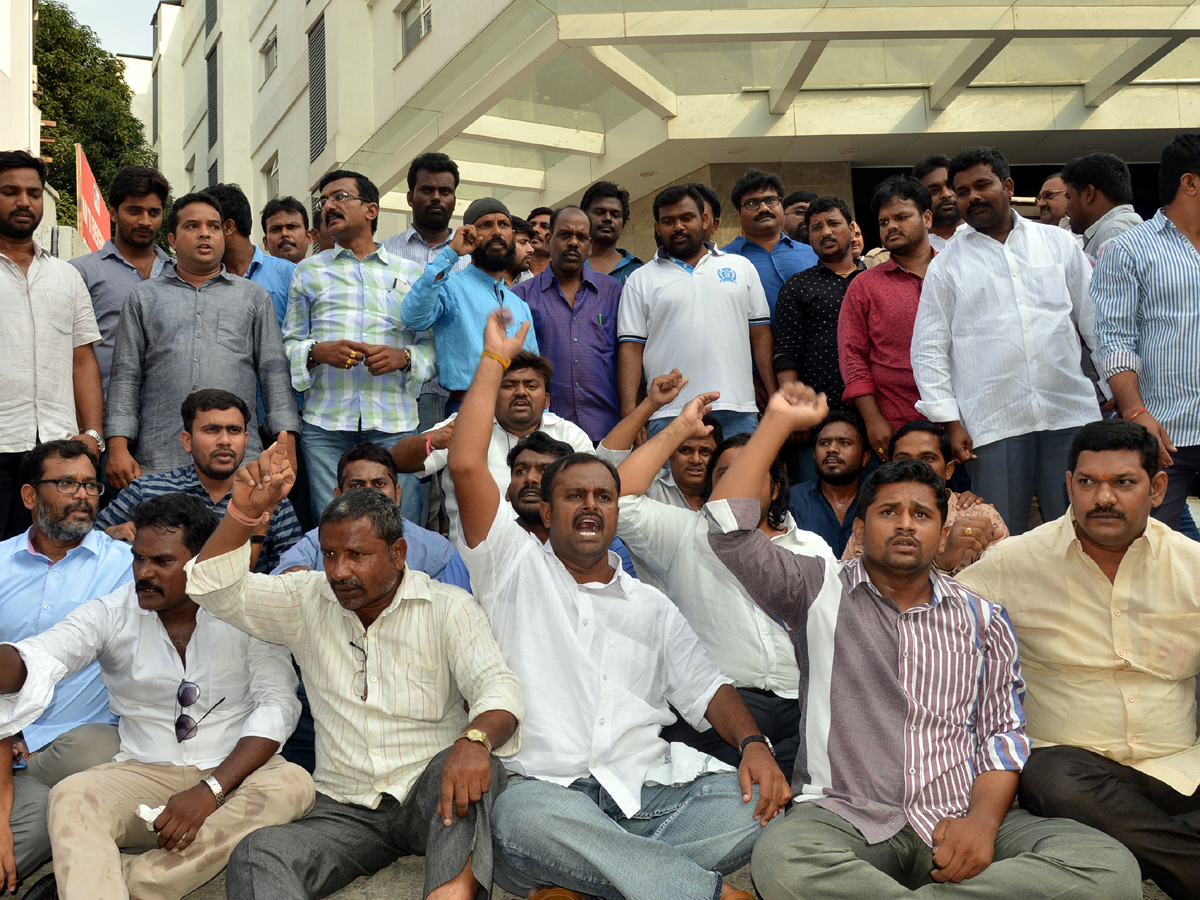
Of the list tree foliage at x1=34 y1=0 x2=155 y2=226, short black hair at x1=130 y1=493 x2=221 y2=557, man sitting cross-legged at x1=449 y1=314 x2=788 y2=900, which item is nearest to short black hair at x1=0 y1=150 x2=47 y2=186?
short black hair at x1=130 y1=493 x2=221 y2=557

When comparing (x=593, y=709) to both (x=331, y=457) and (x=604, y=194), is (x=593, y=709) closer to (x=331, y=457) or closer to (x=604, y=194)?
(x=331, y=457)

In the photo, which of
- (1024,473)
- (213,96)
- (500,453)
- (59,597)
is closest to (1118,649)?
(1024,473)

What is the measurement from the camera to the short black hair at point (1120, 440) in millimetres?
3535

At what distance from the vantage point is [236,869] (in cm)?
308

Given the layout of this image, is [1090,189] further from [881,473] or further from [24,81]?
[24,81]

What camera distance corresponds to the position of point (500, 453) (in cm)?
509

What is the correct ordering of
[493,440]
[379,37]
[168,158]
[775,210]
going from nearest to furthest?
1. [493,440]
2. [775,210]
3. [379,37]
4. [168,158]

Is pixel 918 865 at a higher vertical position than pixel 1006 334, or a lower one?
lower

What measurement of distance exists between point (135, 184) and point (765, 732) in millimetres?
4357

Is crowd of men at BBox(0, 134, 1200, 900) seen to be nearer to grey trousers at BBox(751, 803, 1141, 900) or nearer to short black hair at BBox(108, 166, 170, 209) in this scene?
grey trousers at BBox(751, 803, 1141, 900)

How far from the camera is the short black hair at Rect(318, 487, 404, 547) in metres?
3.37

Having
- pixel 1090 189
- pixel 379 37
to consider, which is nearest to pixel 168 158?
pixel 379 37

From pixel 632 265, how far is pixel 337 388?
7.82 ft

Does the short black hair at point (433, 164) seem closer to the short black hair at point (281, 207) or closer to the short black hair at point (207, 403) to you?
the short black hair at point (281, 207)
